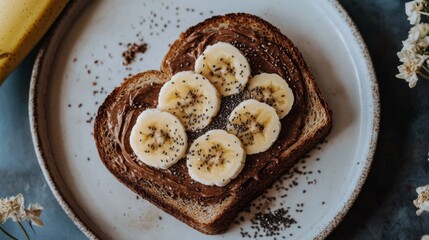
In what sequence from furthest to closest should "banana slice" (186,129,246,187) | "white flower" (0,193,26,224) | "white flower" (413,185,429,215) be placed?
"banana slice" (186,129,246,187) → "white flower" (0,193,26,224) → "white flower" (413,185,429,215)

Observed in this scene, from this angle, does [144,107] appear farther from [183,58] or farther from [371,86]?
[371,86]

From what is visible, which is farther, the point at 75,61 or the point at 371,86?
the point at 75,61

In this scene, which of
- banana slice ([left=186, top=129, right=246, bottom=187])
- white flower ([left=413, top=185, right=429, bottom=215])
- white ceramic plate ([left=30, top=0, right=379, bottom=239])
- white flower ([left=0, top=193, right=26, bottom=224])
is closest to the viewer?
white flower ([left=413, top=185, right=429, bottom=215])

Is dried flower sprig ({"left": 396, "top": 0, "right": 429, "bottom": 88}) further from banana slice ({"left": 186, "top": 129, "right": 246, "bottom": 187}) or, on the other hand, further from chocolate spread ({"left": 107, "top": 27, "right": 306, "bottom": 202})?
banana slice ({"left": 186, "top": 129, "right": 246, "bottom": 187})

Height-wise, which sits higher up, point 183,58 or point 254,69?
point 183,58

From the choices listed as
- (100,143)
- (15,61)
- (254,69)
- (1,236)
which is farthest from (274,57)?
(1,236)

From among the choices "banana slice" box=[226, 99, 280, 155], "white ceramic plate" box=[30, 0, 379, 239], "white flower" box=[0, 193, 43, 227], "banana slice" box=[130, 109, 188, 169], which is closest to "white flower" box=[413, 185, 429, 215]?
"white ceramic plate" box=[30, 0, 379, 239]

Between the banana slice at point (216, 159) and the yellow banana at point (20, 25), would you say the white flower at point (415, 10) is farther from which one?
the yellow banana at point (20, 25)

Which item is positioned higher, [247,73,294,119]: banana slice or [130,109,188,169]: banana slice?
[130,109,188,169]: banana slice
